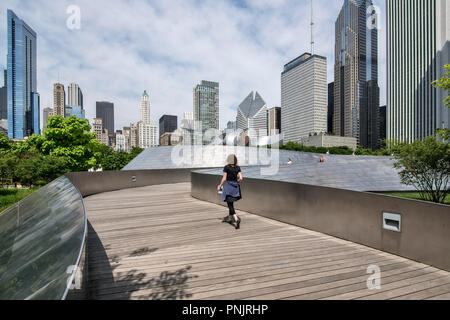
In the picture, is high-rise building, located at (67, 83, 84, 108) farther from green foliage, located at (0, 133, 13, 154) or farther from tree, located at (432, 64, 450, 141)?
tree, located at (432, 64, 450, 141)

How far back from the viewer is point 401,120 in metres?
126

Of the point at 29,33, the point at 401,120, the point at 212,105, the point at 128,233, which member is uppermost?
the point at 29,33

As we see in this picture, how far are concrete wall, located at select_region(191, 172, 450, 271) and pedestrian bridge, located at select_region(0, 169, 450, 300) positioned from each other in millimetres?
16

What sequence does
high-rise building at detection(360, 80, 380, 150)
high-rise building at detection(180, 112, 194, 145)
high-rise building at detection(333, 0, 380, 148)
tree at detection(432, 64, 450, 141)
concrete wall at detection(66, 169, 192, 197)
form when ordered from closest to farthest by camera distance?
1. tree at detection(432, 64, 450, 141)
2. concrete wall at detection(66, 169, 192, 197)
3. high-rise building at detection(180, 112, 194, 145)
4. high-rise building at detection(333, 0, 380, 148)
5. high-rise building at detection(360, 80, 380, 150)

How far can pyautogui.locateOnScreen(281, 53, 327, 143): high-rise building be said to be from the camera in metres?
160

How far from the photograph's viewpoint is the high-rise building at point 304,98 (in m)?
160

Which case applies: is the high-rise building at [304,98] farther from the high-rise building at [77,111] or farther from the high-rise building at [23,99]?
the high-rise building at [23,99]

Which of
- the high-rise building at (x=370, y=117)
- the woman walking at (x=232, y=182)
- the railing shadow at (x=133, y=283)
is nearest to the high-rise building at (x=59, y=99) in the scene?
the woman walking at (x=232, y=182)

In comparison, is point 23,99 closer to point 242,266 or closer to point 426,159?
point 242,266

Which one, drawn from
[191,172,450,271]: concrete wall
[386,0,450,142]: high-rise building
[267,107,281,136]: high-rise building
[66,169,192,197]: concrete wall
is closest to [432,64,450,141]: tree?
[191,172,450,271]: concrete wall

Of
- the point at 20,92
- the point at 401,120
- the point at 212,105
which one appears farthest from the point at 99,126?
the point at 401,120
